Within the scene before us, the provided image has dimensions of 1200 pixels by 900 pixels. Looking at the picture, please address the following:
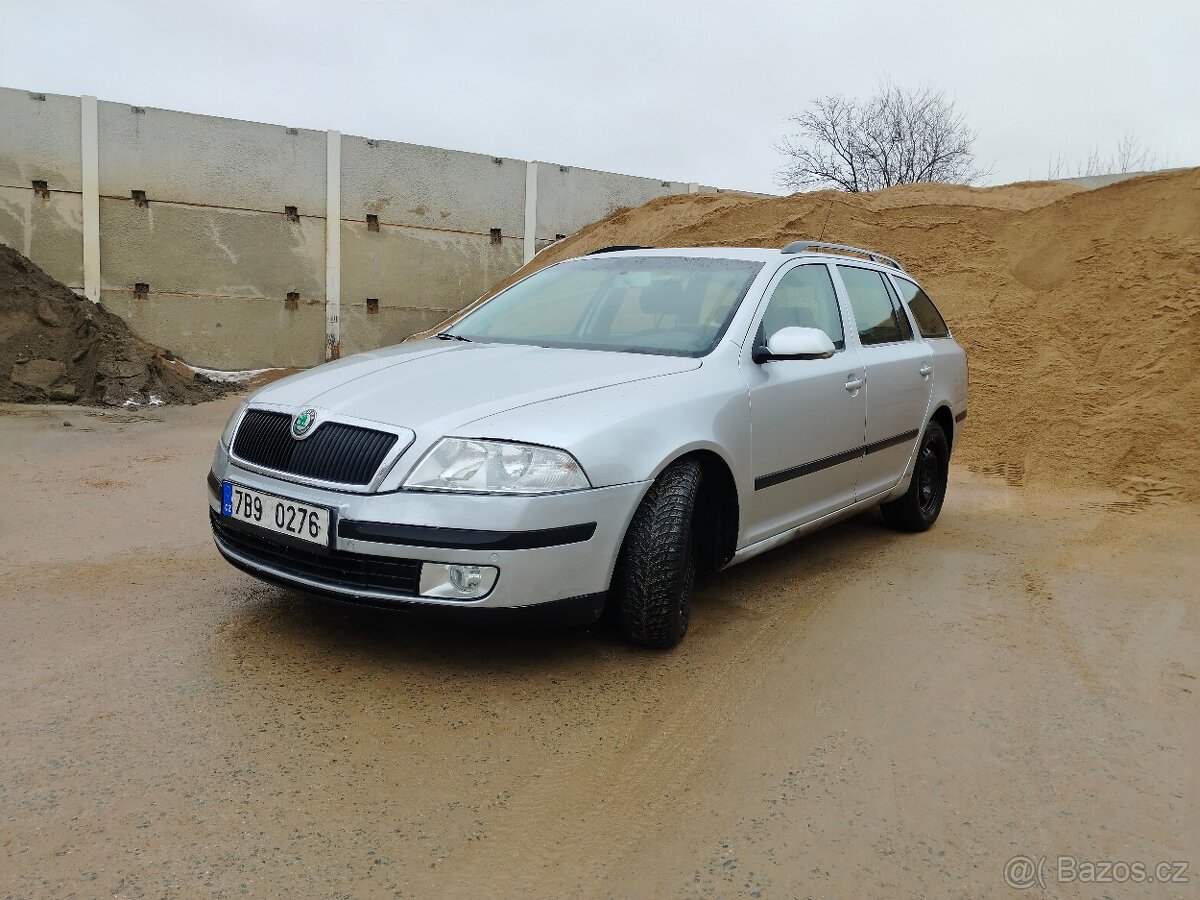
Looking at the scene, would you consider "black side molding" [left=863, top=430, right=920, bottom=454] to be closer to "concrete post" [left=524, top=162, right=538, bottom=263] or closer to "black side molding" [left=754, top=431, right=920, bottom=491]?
"black side molding" [left=754, top=431, right=920, bottom=491]

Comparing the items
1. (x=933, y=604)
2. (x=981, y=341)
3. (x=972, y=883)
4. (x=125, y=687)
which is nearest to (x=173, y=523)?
(x=125, y=687)

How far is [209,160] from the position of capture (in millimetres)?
14414

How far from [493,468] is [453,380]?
585 millimetres

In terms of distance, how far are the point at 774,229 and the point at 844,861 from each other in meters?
12.1

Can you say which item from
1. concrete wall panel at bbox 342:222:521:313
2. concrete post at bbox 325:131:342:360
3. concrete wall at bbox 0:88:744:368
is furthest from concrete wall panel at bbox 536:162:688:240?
concrete post at bbox 325:131:342:360

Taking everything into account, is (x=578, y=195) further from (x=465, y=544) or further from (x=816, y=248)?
(x=465, y=544)

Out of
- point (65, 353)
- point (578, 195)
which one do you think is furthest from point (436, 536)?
point (578, 195)

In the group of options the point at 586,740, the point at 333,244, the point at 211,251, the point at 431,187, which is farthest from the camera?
the point at 431,187

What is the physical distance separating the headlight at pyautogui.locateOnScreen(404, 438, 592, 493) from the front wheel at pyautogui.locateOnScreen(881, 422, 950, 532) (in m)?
3.25

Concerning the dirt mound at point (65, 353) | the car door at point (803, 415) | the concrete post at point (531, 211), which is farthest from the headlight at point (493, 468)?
the concrete post at point (531, 211)

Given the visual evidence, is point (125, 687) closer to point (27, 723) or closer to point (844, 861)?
point (27, 723)

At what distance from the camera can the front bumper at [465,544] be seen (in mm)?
3059

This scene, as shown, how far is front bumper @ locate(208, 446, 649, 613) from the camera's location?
306 centimetres

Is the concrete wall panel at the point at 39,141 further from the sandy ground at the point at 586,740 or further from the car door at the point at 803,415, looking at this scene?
the car door at the point at 803,415
